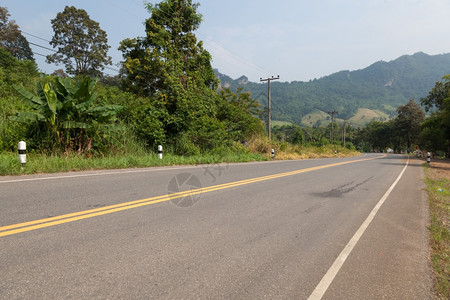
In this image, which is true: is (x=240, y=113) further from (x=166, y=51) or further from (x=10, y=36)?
(x=10, y=36)

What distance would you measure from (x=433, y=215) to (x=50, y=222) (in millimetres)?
6909

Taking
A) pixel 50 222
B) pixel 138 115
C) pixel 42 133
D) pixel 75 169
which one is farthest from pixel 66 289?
pixel 138 115

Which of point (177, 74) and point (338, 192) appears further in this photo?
point (177, 74)

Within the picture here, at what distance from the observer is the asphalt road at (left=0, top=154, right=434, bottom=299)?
2328mm

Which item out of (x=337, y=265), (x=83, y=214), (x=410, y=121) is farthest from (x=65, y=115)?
(x=410, y=121)

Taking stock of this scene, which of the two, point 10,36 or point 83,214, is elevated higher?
point 10,36

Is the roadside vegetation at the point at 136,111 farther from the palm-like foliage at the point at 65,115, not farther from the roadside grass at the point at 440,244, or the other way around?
the roadside grass at the point at 440,244

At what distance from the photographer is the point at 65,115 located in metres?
9.86

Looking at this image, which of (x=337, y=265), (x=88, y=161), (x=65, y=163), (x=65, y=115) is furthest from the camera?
(x=65, y=115)

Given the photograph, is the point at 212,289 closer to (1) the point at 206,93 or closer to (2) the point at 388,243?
(2) the point at 388,243

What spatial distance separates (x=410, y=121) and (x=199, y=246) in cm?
8347

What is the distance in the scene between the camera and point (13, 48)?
40844mm

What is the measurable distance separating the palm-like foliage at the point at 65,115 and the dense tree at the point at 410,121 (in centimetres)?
7897

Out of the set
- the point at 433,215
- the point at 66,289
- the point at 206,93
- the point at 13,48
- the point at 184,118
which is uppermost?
the point at 13,48
